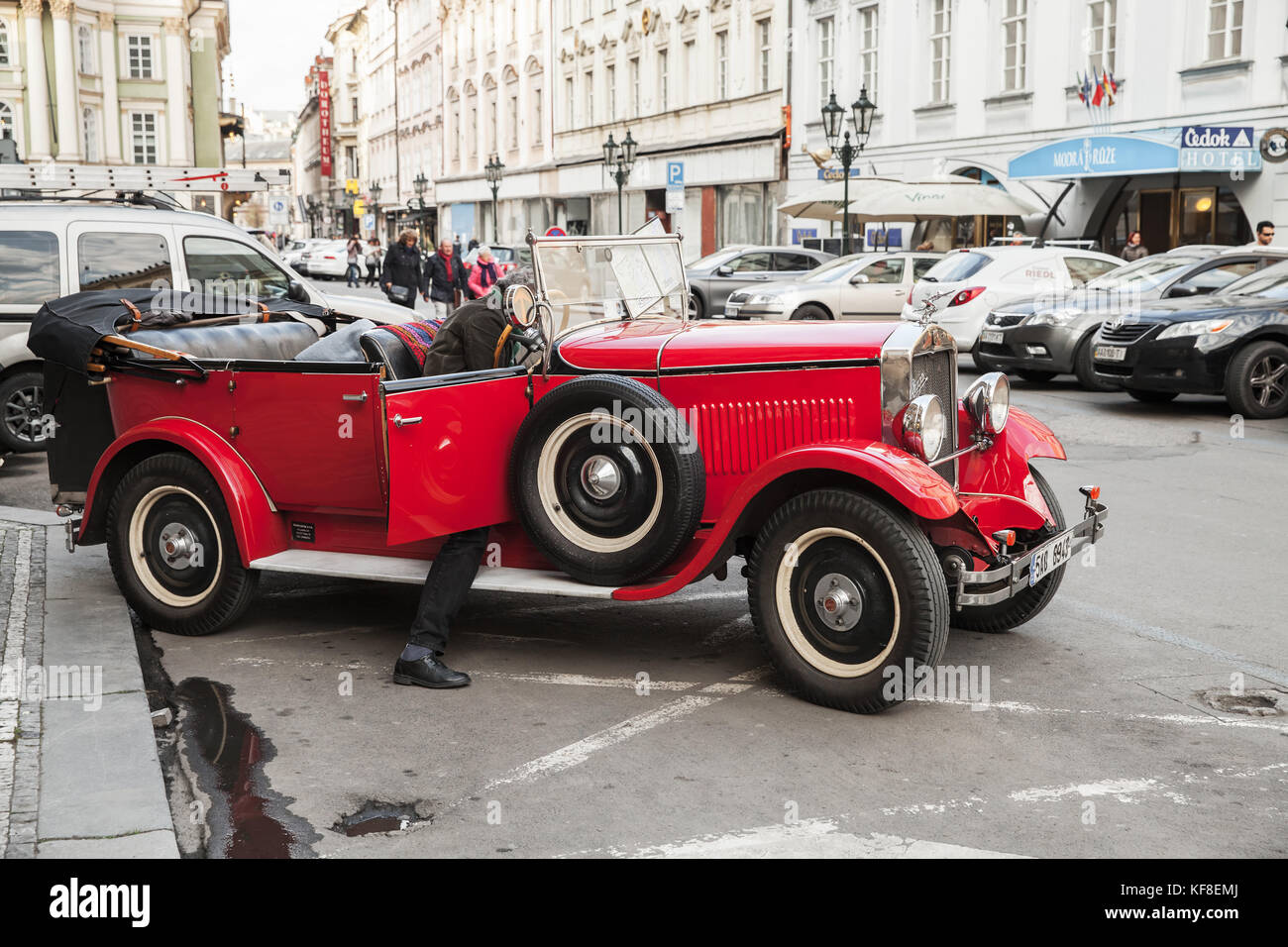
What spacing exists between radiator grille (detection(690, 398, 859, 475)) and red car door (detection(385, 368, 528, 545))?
798 mm

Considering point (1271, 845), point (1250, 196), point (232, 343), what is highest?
point (1250, 196)

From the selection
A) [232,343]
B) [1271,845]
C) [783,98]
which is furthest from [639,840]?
[783,98]

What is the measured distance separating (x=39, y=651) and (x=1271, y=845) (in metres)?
4.60

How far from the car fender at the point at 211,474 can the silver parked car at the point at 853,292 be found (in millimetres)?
13857

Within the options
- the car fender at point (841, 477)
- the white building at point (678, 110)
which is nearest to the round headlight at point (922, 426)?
the car fender at point (841, 477)

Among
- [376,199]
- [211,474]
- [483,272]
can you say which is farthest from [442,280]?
[376,199]

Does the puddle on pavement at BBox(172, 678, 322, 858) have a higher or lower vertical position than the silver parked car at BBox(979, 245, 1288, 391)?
lower

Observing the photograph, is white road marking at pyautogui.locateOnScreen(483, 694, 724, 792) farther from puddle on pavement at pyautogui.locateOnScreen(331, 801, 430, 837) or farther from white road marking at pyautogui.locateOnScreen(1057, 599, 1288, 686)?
white road marking at pyautogui.locateOnScreen(1057, 599, 1288, 686)

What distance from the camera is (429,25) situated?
71875 mm

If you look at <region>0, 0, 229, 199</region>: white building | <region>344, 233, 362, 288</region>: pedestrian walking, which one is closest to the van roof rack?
<region>344, 233, 362, 288</region>: pedestrian walking

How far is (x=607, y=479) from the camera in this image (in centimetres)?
546

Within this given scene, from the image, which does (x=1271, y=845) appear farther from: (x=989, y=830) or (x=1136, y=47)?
(x=1136, y=47)

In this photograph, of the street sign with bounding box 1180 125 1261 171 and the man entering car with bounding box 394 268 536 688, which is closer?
the man entering car with bounding box 394 268 536 688

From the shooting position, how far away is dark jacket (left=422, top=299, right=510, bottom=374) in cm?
575
